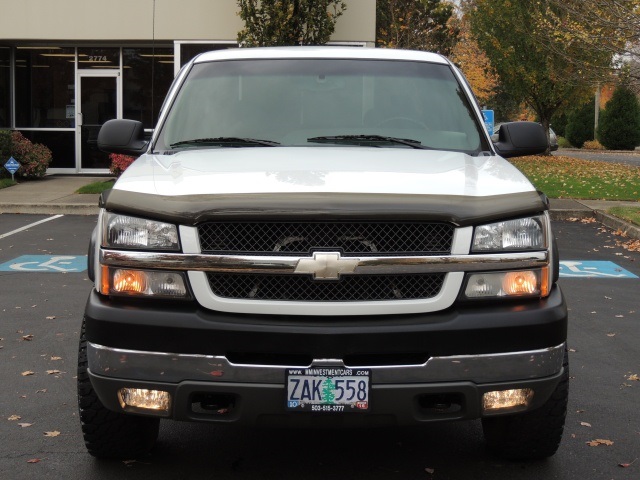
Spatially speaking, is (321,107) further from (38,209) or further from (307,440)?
(38,209)

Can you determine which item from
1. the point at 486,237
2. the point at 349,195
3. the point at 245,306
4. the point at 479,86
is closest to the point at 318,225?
the point at 349,195

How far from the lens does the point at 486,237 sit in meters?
3.85

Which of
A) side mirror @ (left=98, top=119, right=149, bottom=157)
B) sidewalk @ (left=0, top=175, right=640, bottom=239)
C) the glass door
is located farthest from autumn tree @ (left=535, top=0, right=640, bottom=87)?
side mirror @ (left=98, top=119, right=149, bottom=157)

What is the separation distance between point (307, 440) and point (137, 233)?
156 centimetres

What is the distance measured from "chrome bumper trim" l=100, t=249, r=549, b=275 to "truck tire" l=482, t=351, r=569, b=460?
71 cm

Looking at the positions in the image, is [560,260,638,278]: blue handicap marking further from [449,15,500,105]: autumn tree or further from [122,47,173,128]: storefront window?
[449,15,500,105]: autumn tree

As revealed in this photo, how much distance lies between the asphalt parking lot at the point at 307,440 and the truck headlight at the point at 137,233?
3.65 feet

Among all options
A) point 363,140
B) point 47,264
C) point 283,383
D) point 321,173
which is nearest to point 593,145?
point 47,264

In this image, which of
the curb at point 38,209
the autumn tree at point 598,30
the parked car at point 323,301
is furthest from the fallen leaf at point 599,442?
the autumn tree at point 598,30

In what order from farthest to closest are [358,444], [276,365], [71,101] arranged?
[71,101] → [358,444] → [276,365]

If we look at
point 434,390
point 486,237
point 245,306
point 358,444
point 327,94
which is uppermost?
point 327,94

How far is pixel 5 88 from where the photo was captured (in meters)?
22.9

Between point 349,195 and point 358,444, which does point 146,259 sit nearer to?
point 349,195

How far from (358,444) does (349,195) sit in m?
1.53
